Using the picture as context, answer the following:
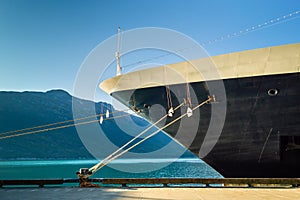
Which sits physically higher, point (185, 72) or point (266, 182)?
point (185, 72)

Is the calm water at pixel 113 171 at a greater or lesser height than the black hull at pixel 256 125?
lesser

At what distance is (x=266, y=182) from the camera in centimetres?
788

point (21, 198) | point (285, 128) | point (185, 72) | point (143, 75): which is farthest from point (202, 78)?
point (21, 198)

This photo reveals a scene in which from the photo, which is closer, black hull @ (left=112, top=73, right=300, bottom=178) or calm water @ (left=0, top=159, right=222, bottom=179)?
black hull @ (left=112, top=73, right=300, bottom=178)

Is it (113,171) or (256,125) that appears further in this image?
(113,171)

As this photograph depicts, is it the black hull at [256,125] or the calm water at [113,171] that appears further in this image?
the calm water at [113,171]

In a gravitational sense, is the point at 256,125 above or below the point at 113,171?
above

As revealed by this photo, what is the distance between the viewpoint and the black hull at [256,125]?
7789 mm

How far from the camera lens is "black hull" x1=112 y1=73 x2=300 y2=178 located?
307 inches

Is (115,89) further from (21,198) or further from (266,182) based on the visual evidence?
(266,182)

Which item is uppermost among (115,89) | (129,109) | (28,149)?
(115,89)

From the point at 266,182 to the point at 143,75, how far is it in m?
5.11

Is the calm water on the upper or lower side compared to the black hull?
lower

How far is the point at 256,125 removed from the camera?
825cm
